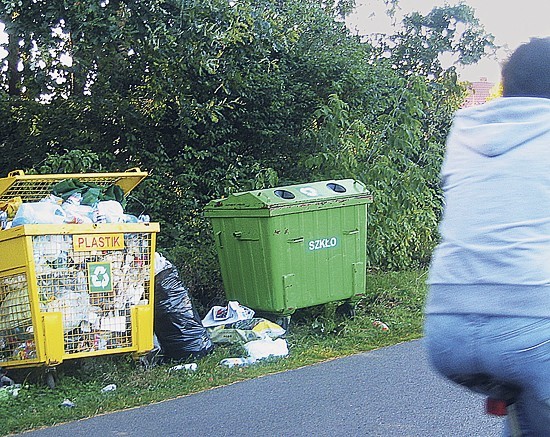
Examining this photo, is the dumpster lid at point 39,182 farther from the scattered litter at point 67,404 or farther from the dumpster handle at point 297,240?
the scattered litter at point 67,404

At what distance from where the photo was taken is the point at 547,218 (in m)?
2.17

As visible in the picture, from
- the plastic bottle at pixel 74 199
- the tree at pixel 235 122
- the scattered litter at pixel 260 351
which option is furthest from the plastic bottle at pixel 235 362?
the tree at pixel 235 122

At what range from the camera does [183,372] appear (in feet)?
20.1

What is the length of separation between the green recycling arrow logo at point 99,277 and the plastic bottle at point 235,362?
1093 mm

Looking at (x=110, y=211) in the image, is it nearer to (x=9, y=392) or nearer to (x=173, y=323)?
(x=173, y=323)

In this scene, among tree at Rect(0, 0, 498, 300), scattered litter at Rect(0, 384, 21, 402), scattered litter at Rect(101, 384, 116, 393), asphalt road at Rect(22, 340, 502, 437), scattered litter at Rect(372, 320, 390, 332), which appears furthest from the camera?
tree at Rect(0, 0, 498, 300)

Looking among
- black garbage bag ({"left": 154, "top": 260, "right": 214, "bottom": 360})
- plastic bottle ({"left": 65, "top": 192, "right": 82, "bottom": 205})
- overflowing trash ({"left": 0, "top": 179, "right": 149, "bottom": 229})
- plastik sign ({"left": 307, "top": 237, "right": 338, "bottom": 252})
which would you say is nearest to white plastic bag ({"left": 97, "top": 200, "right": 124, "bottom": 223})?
overflowing trash ({"left": 0, "top": 179, "right": 149, "bottom": 229})

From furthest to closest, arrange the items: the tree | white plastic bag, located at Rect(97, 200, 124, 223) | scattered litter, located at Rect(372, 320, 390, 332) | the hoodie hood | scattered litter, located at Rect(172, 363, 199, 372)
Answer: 1. the tree
2. scattered litter, located at Rect(372, 320, 390, 332)
3. scattered litter, located at Rect(172, 363, 199, 372)
4. white plastic bag, located at Rect(97, 200, 124, 223)
5. the hoodie hood

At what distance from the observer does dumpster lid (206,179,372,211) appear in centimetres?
707

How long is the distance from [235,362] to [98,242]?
4.63 feet

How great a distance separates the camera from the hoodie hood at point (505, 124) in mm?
2205

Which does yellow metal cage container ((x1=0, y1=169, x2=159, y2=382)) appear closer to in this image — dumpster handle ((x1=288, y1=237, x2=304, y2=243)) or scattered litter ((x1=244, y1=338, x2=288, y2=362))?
scattered litter ((x1=244, y1=338, x2=288, y2=362))

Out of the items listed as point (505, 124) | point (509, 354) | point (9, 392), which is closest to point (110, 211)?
point (9, 392)

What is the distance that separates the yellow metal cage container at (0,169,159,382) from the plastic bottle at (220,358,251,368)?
0.62 meters
